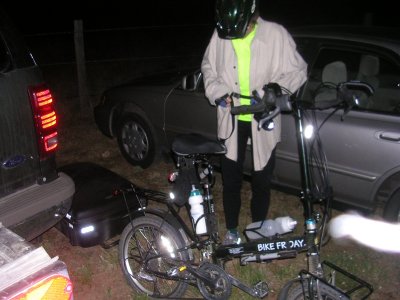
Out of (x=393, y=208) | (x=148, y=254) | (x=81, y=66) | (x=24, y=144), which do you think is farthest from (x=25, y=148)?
(x=81, y=66)

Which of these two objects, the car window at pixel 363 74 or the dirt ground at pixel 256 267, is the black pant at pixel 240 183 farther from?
the car window at pixel 363 74

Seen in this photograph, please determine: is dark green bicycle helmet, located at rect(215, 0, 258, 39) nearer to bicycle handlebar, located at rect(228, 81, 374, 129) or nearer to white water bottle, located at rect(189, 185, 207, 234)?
bicycle handlebar, located at rect(228, 81, 374, 129)

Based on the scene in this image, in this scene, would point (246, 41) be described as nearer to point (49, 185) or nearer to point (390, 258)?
point (49, 185)

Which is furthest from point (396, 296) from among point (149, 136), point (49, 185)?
point (149, 136)

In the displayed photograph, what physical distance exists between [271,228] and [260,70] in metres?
1.02

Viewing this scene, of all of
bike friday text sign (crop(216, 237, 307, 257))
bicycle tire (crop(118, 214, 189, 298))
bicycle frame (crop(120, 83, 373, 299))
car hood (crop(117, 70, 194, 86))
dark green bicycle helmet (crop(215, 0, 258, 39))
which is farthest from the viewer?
car hood (crop(117, 70, 194, 86))

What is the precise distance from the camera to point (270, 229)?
2869 mm

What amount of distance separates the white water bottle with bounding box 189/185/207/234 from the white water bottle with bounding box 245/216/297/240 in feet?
0.98

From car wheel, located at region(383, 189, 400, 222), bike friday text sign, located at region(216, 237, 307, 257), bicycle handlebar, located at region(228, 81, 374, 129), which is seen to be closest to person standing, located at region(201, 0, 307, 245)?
bike friday text sign, located at region(216, 237, 307, 257)

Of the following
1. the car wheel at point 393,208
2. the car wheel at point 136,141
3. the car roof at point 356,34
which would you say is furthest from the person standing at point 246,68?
the car wheel at point 136,141

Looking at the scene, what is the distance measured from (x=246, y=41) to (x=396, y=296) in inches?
80.8

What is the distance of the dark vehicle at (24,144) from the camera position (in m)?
2.65

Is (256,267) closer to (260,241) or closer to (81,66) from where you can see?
(260,241)

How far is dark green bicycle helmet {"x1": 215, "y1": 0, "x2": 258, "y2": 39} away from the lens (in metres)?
2.75
